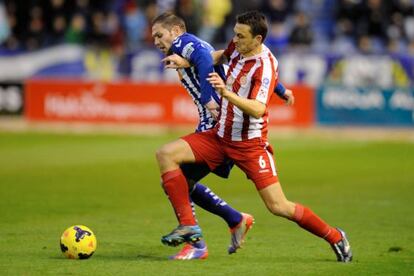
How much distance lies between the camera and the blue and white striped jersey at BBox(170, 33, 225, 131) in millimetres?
8914

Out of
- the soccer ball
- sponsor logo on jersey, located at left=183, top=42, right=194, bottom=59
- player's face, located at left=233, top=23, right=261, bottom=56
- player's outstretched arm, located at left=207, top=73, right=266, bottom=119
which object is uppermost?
player's face, located at left=233, top=23, right=261, bottom=56

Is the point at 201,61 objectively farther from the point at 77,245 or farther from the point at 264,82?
the point at 77,245

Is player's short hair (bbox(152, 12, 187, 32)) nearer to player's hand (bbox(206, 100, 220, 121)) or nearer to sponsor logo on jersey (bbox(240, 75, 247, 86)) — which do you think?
player's hand (bbox(206, 100, 220, 121))

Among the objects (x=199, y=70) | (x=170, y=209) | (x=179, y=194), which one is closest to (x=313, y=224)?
(x=179, y=194)

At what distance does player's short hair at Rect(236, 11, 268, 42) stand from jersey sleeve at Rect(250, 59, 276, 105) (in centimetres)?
27

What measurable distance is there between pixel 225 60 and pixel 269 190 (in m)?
1.29

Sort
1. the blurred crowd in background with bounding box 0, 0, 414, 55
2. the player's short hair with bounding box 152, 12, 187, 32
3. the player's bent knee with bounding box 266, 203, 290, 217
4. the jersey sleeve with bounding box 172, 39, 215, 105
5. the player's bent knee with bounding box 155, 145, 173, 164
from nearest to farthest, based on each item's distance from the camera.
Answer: the player's bent knee with bounding box 266, 203, 290, 217, the player's bent knee with bounding box 155, 145, 173, 164, the jersey sleeve with bounding box 172, 39, 215, 105, the player's short hair with bounding box 152, 12, 187, 32, the blurred crowd in background with bounding box 0, 0, 414, 55

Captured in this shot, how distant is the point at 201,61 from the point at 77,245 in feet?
6.30

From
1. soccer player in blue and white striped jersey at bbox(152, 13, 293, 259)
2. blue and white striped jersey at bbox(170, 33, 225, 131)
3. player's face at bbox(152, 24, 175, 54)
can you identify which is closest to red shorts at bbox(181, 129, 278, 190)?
soccer player in blue and white striped jersey at bbox(152, 13, 293, 259)

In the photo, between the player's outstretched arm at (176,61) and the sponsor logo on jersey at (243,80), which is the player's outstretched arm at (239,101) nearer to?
the sponsor logo on jersey at (243,80)

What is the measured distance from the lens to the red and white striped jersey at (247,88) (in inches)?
339

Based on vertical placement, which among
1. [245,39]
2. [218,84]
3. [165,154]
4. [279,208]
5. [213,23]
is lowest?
[213,23]

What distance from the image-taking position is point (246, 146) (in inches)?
347

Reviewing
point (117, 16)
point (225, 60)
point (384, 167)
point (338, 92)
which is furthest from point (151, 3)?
point (225, 60)
